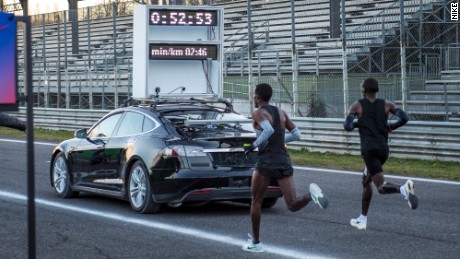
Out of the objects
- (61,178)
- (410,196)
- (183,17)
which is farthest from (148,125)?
(410,196)

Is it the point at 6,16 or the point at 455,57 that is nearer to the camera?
the point at 6,16

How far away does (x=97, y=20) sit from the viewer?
4119 cm

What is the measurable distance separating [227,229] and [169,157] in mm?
1449

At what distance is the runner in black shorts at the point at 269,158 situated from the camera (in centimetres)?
928

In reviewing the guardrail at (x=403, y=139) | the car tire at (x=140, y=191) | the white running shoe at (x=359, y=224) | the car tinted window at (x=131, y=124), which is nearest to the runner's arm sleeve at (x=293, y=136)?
the white running shoe at (x=359, y=224)

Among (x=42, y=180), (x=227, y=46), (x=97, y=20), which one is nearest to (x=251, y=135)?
(x=42, y=180)

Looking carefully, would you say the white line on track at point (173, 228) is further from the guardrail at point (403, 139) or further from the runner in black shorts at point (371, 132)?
the guardrail at point (403, 139)

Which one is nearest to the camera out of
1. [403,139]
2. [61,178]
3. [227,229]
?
[227,229]

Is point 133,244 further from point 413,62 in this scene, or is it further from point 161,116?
point 413,62

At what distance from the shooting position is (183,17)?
630 inches

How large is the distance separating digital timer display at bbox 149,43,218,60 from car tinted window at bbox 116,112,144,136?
2996 mm

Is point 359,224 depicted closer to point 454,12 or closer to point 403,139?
point 403,139

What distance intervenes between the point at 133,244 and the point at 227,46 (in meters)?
24.3

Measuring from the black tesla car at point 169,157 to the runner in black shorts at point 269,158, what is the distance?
7.78 feet
